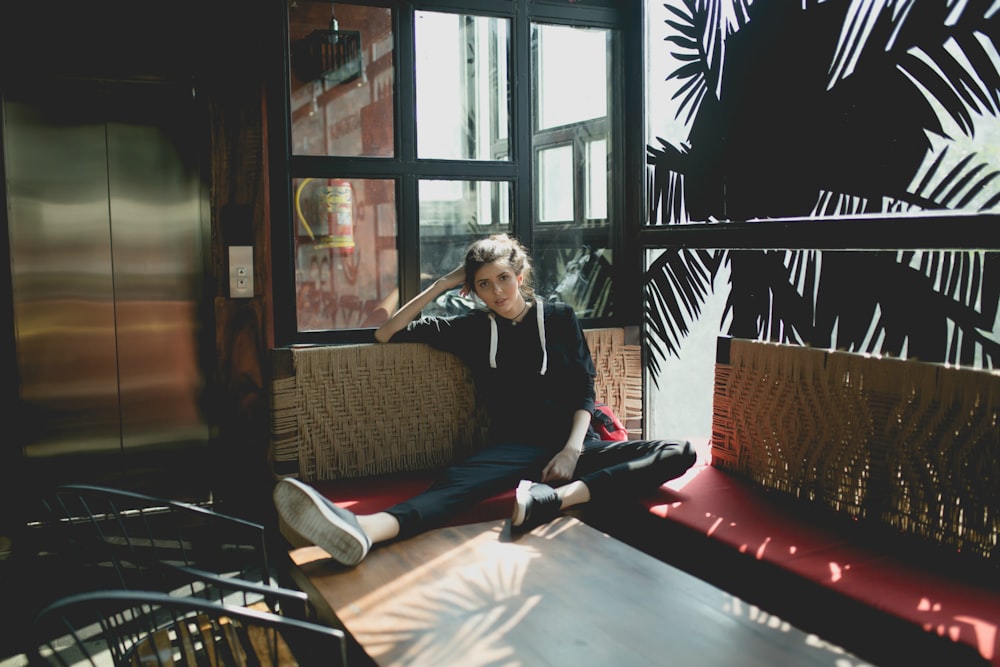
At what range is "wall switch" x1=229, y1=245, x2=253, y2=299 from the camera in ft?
10.2

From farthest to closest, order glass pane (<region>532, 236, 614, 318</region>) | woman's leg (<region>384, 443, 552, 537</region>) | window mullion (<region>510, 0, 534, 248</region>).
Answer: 1. glass pane (<region>532, 236, 614, 318</region>)
2. window mullion (<region>510, 0, 534, 248</region>)
3. woman's leg (<region>384, 443, 552, 537</region>)

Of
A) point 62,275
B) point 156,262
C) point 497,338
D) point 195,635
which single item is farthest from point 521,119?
point 195,635

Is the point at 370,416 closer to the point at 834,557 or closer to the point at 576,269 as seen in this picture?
the point at 576,269

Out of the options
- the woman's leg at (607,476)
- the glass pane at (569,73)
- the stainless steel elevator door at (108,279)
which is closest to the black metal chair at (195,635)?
the woman's leg at (607,476)

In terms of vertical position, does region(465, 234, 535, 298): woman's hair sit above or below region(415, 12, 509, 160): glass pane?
below

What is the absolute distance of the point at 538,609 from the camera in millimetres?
1755

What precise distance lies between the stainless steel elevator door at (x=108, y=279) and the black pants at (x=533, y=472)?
4.65ft

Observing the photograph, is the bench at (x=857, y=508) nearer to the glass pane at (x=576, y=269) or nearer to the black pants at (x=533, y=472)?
the black pants at (x=533, y=472)

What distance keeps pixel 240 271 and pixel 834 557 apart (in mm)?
2297

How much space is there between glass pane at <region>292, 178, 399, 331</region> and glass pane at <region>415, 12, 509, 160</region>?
1.07 feet

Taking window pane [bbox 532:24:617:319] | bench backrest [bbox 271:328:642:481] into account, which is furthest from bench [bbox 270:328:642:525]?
window pane [bbox 532:24:617:319]

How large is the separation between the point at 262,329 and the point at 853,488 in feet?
7.20

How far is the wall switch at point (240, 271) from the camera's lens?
3.12 metres

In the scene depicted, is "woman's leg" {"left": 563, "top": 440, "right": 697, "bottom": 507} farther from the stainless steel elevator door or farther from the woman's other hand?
the stainless steel elevator door
